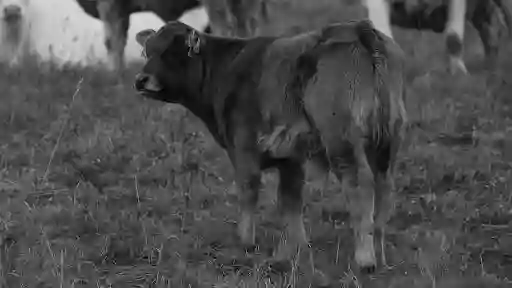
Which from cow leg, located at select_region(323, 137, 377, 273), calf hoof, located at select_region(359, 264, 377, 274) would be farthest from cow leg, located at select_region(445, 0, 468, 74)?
calf hoof, located at select_region(359, 264, 377, 274)

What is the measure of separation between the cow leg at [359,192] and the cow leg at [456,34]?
430cm

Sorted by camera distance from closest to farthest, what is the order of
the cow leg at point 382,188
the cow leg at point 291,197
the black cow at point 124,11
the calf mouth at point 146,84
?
the cow leg at point 382,188
the cow leg at point 291,197
the calf mouth at point 146,84
the black cow at point 124,11

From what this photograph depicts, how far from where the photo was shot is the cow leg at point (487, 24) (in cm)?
915

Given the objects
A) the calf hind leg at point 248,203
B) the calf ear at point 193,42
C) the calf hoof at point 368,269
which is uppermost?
the calf ear at point 193,42

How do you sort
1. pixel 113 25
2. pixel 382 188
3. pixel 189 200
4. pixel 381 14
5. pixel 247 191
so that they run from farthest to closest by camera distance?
pixel 113 25 < pixel 381 14 < pixel 189 200 < pixel 247 191 < pixel 382 188

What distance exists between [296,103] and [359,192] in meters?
0.55

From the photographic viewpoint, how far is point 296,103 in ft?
15.0

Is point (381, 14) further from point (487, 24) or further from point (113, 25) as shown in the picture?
point (113, 25)

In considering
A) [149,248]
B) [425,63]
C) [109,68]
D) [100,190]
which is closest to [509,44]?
[425,63]

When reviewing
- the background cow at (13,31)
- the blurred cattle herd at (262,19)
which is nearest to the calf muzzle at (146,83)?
the blurred cattle herd at (262,19)

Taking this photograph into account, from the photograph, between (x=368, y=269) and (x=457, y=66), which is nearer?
(x=368, y=269)

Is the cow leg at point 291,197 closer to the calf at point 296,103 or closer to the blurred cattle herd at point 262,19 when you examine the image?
the calf at point 296,103

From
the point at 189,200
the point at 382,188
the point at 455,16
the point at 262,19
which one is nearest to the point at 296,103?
the point at 382,188

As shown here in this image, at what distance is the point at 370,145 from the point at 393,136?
11cm
